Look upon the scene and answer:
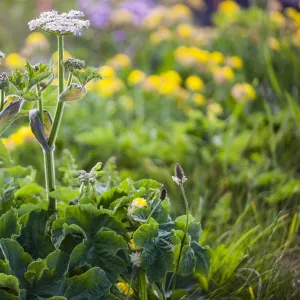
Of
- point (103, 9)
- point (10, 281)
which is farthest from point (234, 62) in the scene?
point (10, 281)

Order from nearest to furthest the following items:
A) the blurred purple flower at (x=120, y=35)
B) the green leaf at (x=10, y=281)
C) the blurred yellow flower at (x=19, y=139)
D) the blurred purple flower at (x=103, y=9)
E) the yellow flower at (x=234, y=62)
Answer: the green leaf at (x=10, y=281) → the blurred yellow flower at (x=19, y=139) → the yellow flower at (x=234, y=62) → the blurred purple flower at (x=120, y=35) → the blurred purple flower at (x=103, y=9)

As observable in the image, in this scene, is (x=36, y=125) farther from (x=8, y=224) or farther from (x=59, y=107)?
(x=8, y=224)

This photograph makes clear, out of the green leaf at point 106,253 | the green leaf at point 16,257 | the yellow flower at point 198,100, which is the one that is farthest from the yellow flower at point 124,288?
the yellow flower at point 198,100

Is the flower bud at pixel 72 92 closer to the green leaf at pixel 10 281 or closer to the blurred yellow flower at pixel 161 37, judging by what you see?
the green leaf at pixel 10 281

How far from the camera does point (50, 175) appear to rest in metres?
1.29

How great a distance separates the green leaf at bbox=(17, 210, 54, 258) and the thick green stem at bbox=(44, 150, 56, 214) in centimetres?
5

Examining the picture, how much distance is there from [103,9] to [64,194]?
3566mm

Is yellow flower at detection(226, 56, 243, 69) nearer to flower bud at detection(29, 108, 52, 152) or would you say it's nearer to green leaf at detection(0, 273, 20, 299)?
flower bud at detection(29, 108, 52, 152)

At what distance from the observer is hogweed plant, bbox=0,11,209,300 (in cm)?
112

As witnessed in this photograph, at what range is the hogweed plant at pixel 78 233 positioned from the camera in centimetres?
112

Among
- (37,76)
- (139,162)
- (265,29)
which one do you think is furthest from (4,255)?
(265,29)

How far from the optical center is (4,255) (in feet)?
3.71

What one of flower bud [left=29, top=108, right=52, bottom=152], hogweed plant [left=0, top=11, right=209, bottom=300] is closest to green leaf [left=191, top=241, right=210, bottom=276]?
hogweed plant [left=0, top=11, right=209, bottom=300]

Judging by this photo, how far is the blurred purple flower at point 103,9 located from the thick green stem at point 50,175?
3156mm
